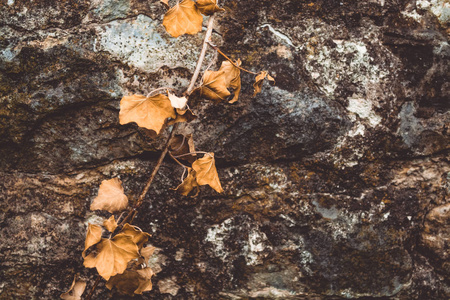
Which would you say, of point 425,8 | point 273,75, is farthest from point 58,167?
point 425,8

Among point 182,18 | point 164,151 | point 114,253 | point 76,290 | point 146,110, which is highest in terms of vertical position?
point 182,18

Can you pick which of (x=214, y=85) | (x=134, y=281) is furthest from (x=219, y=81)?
(x=134, y=281)

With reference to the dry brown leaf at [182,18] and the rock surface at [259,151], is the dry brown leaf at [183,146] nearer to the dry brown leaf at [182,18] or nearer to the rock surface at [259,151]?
the rock surface at [259,151]

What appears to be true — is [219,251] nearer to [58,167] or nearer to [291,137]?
[291,137]

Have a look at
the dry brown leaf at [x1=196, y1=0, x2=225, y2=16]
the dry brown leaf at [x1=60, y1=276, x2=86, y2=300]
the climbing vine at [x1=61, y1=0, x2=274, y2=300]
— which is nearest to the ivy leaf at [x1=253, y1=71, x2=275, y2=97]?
the climbing vine at [x1=61, y1=0, x2=274, y2=300]

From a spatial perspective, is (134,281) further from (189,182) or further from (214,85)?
(214,85)

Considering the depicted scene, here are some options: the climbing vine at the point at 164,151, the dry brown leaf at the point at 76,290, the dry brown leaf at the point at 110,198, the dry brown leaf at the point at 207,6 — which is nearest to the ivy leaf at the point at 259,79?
the climbing vine at the point at 164,151
